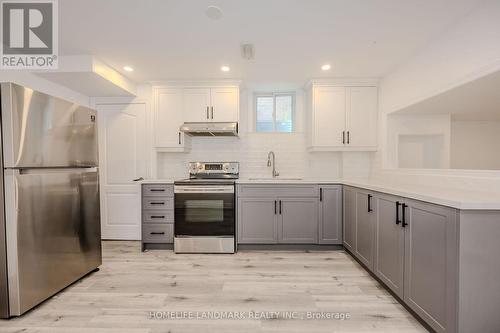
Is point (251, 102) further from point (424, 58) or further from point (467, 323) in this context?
point (467, 323)

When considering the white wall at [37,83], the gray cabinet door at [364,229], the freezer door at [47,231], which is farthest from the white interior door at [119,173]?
the gray cabinet door at [364,229]

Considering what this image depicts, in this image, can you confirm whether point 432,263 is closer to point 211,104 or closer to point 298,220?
point 298,220

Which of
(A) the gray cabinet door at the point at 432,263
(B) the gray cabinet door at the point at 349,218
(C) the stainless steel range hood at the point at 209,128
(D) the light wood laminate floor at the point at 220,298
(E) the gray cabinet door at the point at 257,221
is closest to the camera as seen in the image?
(A) the gray cabinet door at the point at 432,263

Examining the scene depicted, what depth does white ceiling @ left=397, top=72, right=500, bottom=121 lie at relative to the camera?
1.98 metres

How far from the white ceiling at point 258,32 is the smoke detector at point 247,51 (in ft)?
0.20

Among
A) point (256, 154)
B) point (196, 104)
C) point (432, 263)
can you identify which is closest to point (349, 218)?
point (432, 263)

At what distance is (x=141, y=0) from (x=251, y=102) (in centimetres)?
226

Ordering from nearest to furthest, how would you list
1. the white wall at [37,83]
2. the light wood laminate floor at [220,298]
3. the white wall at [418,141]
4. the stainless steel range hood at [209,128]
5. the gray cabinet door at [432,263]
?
the gray cabinet door at [432,263] < the light wood laminate floor at [220,298] < the white wall at [37,83] < the white wall at [418,141] < the stainless steel range hood at [209,128]

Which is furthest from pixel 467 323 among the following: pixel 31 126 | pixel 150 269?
pixel 31 126

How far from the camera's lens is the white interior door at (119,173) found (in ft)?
12.1

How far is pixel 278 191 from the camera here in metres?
3.20

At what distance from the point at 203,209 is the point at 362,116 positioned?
261 centimetres

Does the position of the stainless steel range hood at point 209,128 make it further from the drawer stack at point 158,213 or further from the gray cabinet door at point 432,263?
the gray cabinet door at point 432,263

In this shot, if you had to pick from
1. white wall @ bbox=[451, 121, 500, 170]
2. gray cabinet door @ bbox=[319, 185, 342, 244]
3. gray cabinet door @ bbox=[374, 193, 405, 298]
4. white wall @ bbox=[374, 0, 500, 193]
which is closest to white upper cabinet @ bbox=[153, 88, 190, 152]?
gray cabinet door @ bbox=[319, 185, 342, 244]
